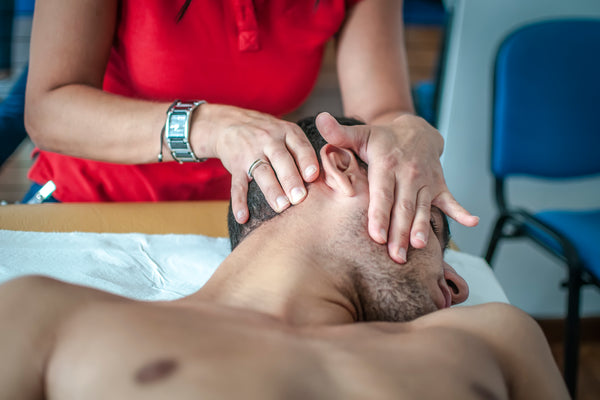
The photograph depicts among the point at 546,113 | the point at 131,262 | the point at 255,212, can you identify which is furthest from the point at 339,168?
the point at 546,113

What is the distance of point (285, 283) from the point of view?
2.56ft

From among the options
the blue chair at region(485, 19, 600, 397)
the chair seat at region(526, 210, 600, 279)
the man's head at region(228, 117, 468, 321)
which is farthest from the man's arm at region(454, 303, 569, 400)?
the blue chair at region(485, 19, 600, 397)

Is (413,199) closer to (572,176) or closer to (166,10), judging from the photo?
(166,10)

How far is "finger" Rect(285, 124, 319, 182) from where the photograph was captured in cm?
87

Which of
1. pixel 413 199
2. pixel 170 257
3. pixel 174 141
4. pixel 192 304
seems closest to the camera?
pixel 192 304

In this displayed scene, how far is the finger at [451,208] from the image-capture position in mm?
921

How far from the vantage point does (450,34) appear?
6.51ft

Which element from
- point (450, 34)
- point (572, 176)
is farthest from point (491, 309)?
point (450, 34)

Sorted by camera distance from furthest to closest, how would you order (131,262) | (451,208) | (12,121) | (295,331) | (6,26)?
(6,26)
(12,121)
(131,262)
(451,208)
(295,331)

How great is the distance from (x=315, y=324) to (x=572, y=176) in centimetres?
156

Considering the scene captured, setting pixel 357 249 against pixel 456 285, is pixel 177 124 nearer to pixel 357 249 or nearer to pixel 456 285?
pixel 357 249

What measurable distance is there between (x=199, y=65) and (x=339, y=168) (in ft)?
1.58

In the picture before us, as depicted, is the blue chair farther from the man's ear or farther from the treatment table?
the man's ear

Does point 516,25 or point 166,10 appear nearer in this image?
point 166,10
